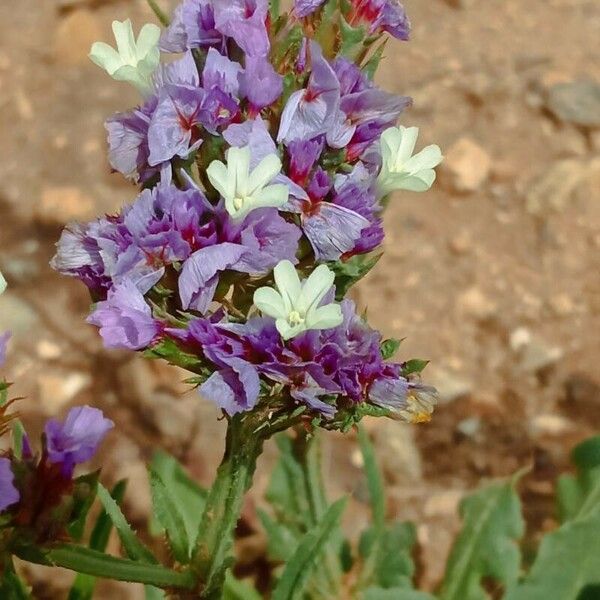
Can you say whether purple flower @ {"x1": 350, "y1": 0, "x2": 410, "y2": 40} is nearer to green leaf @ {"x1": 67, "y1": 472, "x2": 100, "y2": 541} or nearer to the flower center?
the flower center

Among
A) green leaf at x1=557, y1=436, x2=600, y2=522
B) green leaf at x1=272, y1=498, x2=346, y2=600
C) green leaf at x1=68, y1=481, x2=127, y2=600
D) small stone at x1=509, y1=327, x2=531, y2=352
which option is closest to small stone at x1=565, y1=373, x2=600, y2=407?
small stone at x1=509, y1=327, x2=531, y2=352

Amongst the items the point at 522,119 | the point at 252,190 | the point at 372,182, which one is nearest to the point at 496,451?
the point at 522,119

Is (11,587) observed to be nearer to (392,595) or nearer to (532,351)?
(392,595)

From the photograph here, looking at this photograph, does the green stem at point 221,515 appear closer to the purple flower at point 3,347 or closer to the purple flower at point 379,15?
the purple flower at point 3,347

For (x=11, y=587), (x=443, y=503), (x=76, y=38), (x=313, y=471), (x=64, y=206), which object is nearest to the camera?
(x=11, y=587)

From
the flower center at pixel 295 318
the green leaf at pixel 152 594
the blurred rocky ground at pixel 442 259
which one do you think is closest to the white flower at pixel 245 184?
the flower center at pixel 295 318

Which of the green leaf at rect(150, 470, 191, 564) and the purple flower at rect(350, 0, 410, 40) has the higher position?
the purple flower at rect(350, 0, 410, 40)

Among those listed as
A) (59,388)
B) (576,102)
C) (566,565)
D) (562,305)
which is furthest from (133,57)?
(576,102)
